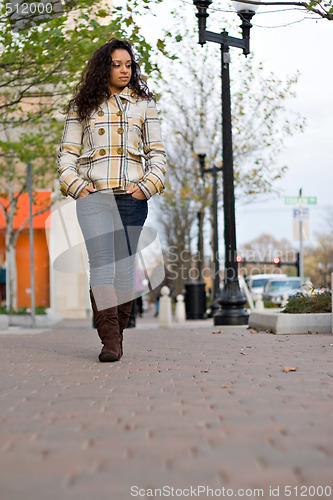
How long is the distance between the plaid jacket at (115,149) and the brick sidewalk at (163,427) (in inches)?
49.8

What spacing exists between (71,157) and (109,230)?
23.8 inches

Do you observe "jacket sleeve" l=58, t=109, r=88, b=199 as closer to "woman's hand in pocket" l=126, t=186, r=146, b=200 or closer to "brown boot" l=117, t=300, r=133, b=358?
"woman's hand in pocket" l=126, t=186, r=146, b=200

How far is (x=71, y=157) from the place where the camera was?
227 inches

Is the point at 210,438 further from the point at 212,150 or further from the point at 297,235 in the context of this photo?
the point at 212,150

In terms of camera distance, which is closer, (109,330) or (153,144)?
(109,330)

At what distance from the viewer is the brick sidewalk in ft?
7.66

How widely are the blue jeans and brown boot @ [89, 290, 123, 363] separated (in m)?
0.20

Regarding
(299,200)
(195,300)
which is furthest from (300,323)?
(195,300)

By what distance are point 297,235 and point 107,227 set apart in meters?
15.8

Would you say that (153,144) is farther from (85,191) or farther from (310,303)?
(310,303)

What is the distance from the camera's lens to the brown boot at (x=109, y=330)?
18.2ft

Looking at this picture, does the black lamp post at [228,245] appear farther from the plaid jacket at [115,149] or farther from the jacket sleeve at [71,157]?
the jacket sleeve at [71,157]

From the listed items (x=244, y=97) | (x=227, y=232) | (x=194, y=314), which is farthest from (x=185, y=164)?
(x=227, y=232)

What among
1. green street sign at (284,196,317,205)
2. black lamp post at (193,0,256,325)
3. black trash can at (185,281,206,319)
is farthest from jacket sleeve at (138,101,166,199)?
black trash can at (185,281,206,319)
